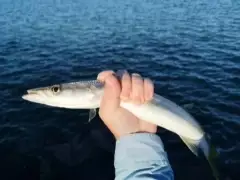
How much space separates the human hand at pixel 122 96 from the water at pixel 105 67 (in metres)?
5.48

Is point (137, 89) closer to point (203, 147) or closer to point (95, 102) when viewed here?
point (95, 102)

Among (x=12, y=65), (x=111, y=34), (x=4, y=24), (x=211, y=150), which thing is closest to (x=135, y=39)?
(x=111, y=34)

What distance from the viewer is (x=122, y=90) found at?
4.58m

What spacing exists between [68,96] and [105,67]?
12.4m

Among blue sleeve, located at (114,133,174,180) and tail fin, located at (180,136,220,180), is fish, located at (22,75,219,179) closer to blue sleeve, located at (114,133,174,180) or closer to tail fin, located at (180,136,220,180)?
tail fin, located at (180,136,220,180)

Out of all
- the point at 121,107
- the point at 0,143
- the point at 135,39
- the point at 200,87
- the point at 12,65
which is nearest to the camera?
the point at 121,107

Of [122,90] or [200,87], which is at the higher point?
A: [122,90]

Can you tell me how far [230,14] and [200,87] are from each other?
15623 mm

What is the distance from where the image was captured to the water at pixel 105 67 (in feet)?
34.7

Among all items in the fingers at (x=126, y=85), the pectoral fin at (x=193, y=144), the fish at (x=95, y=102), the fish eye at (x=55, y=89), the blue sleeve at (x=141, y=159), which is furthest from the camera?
the pectoral fin at (x=193, y=144)

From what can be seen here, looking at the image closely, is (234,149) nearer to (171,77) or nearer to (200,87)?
(200,87)

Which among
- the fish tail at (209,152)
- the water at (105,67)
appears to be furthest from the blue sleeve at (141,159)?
the water at (105,67)

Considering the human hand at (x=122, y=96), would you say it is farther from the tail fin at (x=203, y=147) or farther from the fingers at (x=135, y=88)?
the tail fin at (x=203, y=147)

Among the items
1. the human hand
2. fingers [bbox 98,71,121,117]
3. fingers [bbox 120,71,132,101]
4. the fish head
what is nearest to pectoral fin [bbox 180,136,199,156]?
the human hand
